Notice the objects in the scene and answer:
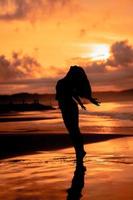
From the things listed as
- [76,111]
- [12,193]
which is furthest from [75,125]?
[12,193]

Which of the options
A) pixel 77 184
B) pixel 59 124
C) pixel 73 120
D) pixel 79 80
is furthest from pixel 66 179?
pixel 59 124

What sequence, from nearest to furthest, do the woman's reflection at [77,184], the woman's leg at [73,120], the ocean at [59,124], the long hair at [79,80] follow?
the woman's reflection at [77,184]
the long hair at [79,80]
the woman's leg at [73,120]
the ocean at [59,124]

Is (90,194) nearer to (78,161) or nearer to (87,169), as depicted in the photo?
(87,169)

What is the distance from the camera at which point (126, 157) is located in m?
12.5

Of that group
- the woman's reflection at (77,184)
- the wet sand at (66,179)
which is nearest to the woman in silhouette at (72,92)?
the wet sand at (66,179)

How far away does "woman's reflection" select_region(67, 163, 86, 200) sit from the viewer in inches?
303

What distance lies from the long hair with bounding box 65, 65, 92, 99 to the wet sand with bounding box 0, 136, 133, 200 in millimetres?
1643

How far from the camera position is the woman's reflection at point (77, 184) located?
7684 mm

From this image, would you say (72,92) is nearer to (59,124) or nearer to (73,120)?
(73,120)

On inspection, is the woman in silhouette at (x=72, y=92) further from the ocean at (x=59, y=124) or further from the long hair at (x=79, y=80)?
the ocean at (x=59, y=124)

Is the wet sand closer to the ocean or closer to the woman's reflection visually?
the woman's reflection

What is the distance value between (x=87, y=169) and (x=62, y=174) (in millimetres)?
773

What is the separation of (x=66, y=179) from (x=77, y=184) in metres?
0.54

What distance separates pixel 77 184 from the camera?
875 centimetres
